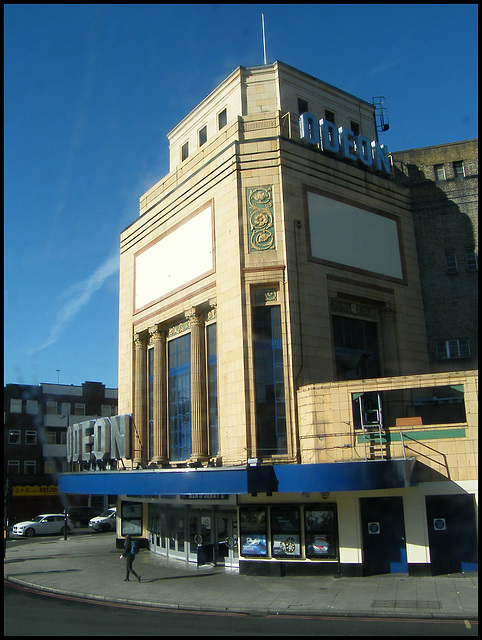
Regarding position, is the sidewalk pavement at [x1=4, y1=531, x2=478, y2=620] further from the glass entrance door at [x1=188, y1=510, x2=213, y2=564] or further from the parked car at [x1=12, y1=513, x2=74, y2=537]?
the parked car at [x1=12, y1=513, x2=74, y2=537]

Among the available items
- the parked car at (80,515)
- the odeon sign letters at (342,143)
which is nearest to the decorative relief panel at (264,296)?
the odeon sign letters at (342,143)

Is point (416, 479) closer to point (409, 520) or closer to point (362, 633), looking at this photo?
point (409, 520)

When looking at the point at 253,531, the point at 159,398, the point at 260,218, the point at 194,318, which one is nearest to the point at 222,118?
the point at 260,218

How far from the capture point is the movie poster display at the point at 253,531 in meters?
24.6

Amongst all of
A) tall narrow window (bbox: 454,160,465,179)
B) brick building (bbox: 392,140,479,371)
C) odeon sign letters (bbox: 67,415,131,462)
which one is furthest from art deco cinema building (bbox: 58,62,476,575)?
tall narrow window (bbox: 454,160,465,179)

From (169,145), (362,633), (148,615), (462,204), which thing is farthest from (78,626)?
(169,145)

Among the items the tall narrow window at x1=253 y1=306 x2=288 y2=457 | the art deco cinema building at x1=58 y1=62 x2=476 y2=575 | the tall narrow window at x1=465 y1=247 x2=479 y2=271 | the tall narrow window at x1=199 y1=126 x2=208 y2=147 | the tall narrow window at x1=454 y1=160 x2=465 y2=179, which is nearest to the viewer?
the art deco cinema building at x1=58 y1=62 x2=476 y2=575

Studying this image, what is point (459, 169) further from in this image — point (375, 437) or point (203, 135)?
point (375, 437)

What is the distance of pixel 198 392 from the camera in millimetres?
30094

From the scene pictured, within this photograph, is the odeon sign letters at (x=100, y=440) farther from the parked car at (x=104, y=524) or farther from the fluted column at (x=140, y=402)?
the parked car at (x=104, y=524)

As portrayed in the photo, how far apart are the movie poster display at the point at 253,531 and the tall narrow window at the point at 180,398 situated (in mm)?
6769

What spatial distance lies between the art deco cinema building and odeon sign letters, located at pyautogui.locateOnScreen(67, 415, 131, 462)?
164 cm

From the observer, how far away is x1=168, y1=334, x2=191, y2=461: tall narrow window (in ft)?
104

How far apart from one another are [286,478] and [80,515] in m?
38.7
